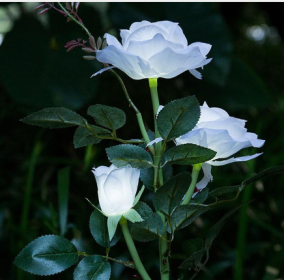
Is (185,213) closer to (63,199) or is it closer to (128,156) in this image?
(128,156)

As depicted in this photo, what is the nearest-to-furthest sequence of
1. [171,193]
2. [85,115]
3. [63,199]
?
[171,193] → [63,199] → [85,115]

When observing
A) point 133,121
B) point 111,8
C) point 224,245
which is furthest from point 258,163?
point 111,8

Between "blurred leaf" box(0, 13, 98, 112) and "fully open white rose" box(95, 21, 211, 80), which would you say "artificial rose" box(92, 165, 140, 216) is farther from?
"blurred leaf" box(0, 13, 98, 112)

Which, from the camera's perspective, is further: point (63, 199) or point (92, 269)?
point (63, 199)

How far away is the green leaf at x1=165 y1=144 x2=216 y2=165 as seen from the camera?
9.6 inches

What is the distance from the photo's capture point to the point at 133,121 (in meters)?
1.29

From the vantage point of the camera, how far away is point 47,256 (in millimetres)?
265

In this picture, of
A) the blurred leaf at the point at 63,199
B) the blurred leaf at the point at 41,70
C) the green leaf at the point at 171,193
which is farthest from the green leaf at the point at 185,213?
the blurred leaf at the point at 41,70

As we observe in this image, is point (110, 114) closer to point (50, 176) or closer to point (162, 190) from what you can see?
point (162, 190)

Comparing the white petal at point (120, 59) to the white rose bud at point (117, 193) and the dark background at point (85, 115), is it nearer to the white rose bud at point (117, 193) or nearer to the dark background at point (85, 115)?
the white rose bud at point (117, 193)

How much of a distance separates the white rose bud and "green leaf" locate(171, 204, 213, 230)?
21 mm

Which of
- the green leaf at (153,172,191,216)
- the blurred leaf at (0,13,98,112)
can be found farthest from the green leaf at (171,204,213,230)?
the blurred leaf at (0,13,98,112)

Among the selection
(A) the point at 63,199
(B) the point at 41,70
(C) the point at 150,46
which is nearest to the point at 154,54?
(C) the point at 150,46

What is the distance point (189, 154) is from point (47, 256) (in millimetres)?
107
